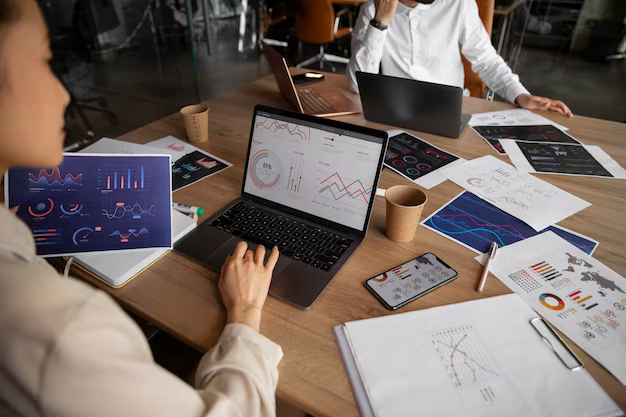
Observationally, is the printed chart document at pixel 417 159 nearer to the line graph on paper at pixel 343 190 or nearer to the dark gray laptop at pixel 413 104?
the dark gray laptop at pixel 413 104

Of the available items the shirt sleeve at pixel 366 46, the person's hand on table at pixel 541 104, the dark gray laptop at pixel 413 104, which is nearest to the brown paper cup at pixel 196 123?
the dark gray laptop at pixel 413 104

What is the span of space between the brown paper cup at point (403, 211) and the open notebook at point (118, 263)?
0.53 m

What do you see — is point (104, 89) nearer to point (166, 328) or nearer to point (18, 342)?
point (166, 328)

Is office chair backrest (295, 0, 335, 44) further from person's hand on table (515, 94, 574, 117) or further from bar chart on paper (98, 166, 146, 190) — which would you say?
bar chart on paper (98, 166, 146, 190)

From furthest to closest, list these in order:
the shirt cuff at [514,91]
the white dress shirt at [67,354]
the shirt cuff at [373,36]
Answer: the shirt cuff at [373,36]
the shirt cuff at [514,91]
the white dress shirt at [67,354]

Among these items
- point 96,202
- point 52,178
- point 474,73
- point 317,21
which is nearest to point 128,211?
point 96,202

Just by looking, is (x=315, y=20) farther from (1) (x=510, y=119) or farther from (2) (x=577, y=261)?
(2) (x=577, y=261)

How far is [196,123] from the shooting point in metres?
1.32

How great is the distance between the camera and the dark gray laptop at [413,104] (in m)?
1.26

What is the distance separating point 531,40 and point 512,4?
16.0 inches

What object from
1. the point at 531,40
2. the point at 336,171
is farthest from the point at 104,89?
the point at 531,40

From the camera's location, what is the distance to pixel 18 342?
1.29ft

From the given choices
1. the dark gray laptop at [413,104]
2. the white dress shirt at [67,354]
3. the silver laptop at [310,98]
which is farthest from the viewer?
the silver laptop at [310,98]

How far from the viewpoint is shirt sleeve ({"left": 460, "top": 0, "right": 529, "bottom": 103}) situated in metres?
1.84
